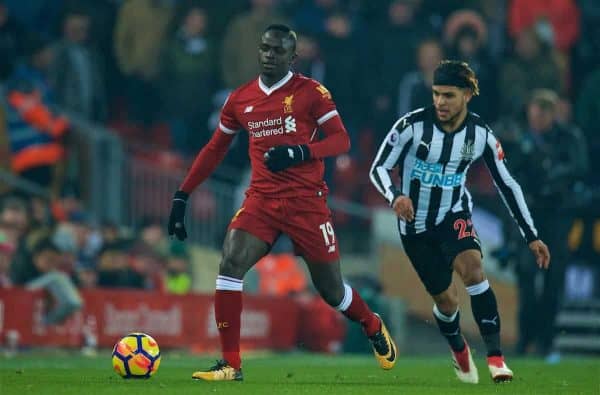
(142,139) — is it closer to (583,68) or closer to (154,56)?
(154,56)

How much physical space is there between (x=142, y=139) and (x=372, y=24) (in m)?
3.43

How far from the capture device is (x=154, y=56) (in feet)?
67.7

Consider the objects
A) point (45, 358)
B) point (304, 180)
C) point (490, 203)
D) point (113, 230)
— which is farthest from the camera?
point (490, 203)

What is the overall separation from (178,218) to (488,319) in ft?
7.57

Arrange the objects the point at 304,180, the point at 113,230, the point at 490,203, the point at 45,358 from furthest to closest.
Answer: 1. the point at 490,203
2. the point at 113,230
3. the point at 45,358
4. the point at 304,180

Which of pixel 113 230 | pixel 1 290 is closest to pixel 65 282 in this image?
pixel 1 290

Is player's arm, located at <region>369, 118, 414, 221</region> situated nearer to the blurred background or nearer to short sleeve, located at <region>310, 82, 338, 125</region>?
short sleeve, located at <region>310, 82, 338, 125</region>

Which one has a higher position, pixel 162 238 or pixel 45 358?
pixel 162 238

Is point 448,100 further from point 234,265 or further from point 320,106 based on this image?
point 234,265

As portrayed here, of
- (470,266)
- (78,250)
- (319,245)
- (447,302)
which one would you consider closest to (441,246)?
(470,266)

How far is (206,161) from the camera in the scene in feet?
36.8

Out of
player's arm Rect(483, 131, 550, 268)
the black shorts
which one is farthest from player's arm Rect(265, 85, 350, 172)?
player's arm Rect(483, 131, 550, 268)

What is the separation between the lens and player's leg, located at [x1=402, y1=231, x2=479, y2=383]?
37.0 ft

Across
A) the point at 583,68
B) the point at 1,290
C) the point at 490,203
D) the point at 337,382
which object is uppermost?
the point at 583,68
